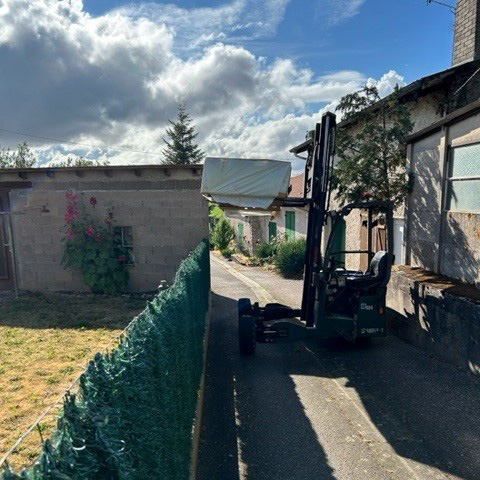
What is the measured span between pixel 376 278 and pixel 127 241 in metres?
7.54

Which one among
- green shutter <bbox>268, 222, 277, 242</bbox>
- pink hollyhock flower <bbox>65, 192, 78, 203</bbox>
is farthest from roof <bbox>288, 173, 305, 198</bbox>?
pink hollyhock flower <bbox>65, 192, 78, 203</bbox>

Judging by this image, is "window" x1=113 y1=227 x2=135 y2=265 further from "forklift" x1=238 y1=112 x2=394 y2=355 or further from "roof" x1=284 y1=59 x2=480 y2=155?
"roof" x1=284 y1=59 x2=480 y2=155

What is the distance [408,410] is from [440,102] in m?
Result: 8.01

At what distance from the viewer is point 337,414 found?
5102 millimetres

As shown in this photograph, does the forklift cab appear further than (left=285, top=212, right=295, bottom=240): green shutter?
No

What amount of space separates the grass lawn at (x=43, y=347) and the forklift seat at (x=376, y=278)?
4649 mm

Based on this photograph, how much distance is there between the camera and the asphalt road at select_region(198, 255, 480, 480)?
404 centimetres

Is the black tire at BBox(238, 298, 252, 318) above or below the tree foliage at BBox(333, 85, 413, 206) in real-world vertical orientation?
below

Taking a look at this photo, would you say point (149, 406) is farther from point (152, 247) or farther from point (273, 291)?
point (273, 291)

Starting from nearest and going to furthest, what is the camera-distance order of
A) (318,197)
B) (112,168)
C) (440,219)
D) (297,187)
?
(318,197)
(440,219)
(112,168)
(297,187)

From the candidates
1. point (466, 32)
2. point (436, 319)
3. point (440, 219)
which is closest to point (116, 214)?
point (440, 219)

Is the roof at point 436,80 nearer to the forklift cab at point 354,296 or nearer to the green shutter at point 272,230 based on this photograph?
the forklift cab at point 354,296

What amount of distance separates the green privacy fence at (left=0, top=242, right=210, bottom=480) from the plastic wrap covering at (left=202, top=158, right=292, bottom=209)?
2.41 meters

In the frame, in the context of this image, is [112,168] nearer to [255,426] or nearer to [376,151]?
[376,151]
